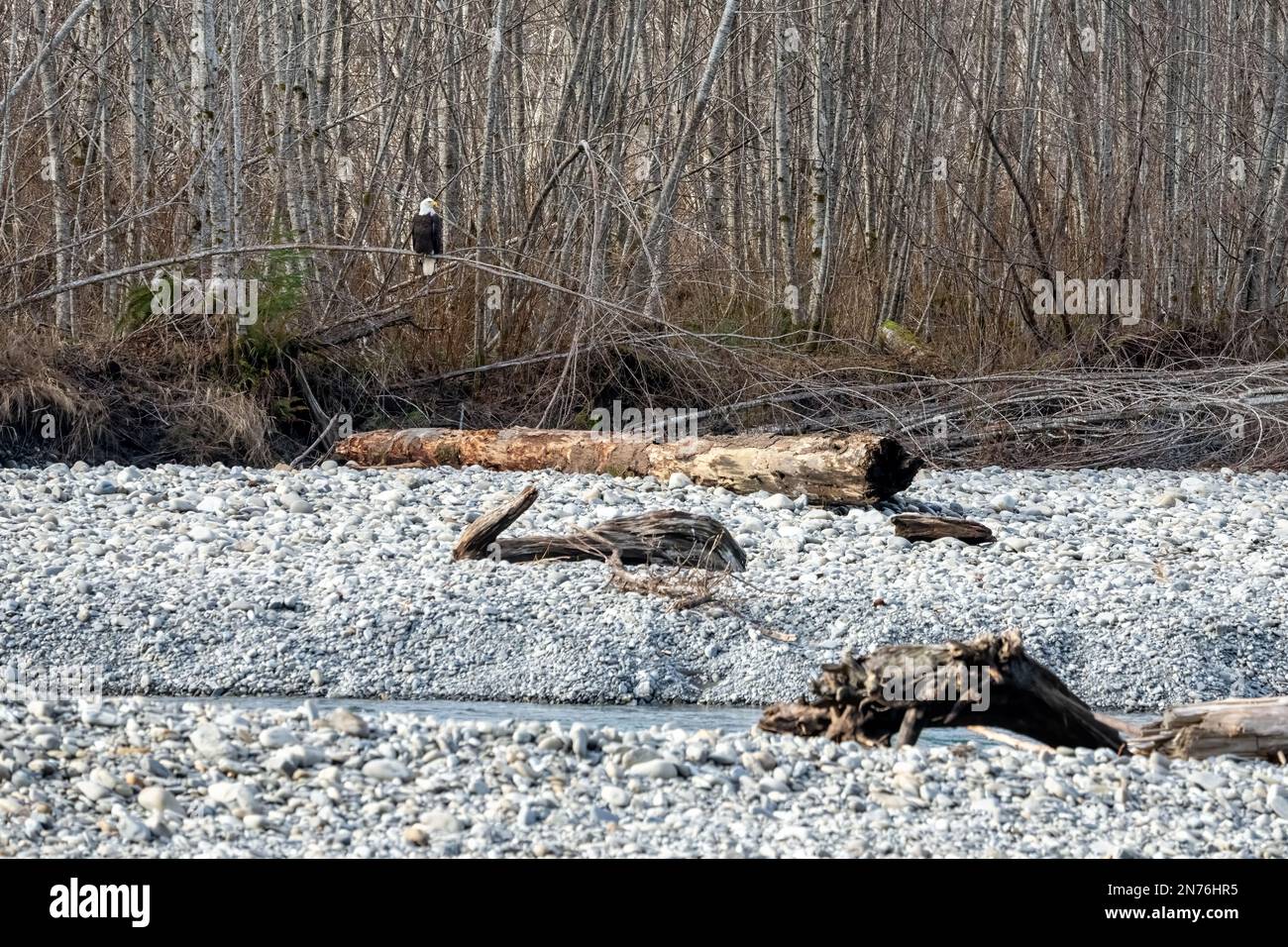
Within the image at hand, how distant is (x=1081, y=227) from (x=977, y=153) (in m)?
1.81

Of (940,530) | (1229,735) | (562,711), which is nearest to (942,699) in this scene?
(1229,735)

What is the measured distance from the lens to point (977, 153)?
1488 centimetres

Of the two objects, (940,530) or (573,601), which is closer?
(573,601)

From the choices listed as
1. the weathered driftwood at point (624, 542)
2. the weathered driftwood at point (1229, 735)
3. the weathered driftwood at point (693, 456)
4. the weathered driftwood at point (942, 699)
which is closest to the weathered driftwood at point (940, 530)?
the weathered driftwood at point (693, 456)

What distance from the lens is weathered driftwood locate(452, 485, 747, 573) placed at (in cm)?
695

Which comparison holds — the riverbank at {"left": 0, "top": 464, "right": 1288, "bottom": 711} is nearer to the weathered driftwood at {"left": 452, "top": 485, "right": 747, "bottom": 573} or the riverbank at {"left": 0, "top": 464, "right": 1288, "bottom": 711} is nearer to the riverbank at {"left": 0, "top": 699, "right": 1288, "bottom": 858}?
the weathered driftwood at {"left": 452, "top": 485, "right": 747, "bottom": 573}

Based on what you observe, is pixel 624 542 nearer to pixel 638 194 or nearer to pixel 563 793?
pixel 563 793

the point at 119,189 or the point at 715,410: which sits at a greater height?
the point at 119,189

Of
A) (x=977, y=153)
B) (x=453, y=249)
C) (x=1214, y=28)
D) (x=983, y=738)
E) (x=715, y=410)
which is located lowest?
(x=983, y=738)

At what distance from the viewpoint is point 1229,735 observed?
4.61 meters

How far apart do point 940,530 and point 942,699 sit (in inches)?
125

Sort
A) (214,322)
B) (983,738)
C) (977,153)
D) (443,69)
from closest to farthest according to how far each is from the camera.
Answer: (983,738) < (214,322) < (443,69) < (977,153)
